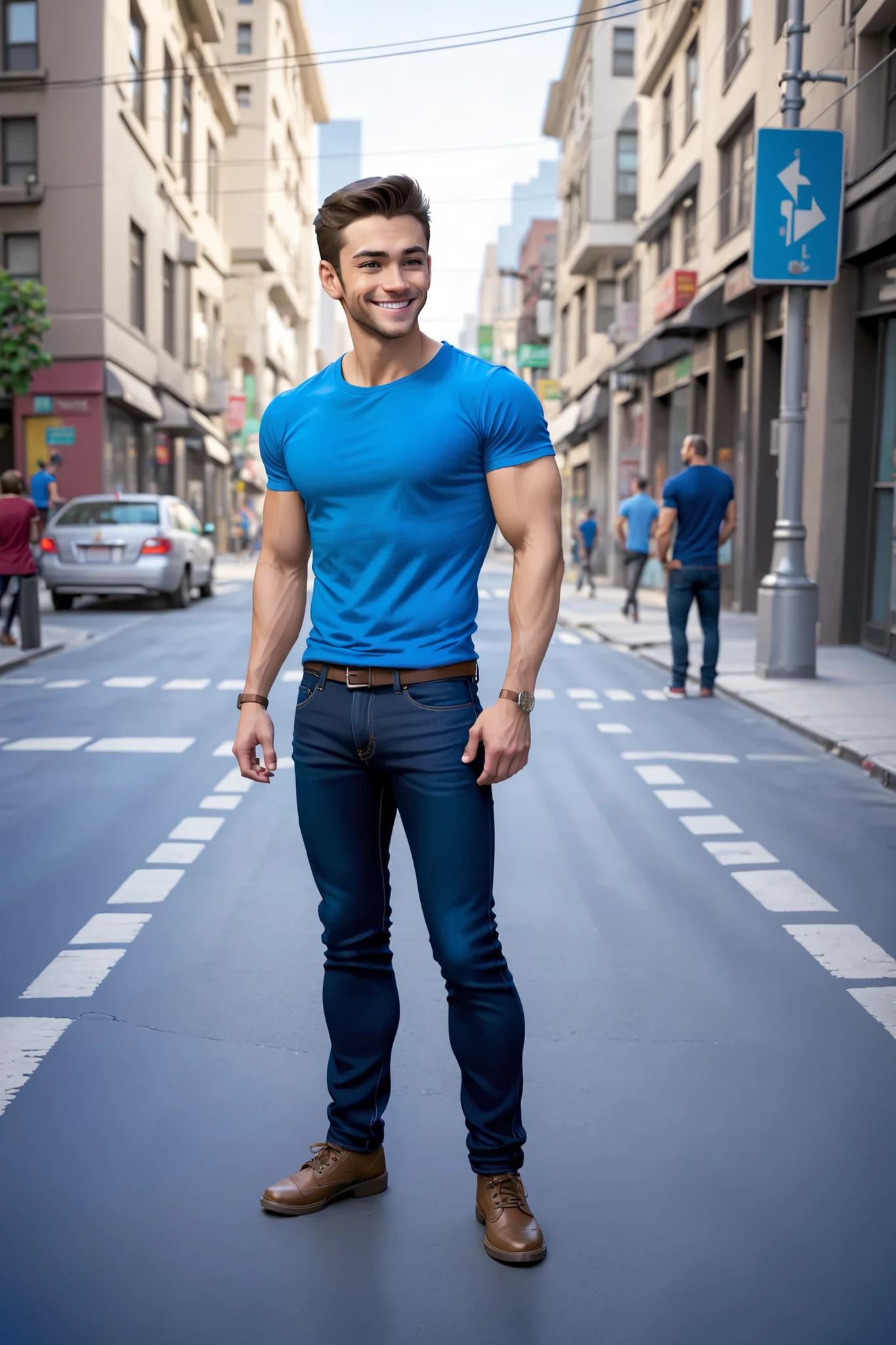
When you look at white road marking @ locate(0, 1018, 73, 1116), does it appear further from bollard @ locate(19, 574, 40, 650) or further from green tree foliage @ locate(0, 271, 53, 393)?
green tree foliage @ locate(0, 271, 53, 393)

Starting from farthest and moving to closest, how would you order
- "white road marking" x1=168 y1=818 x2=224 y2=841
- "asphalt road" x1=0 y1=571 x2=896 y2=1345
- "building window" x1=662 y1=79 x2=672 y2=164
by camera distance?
"building window" x1=662 y1=79 x2=672 y2=164, "white road marking" x1=168 y1=818 x2=224 y2=841, "asphalt road" x1=0 y1=571 x2=896 y2=1345

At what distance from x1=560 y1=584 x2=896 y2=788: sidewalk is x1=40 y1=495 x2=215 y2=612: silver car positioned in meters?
5.88

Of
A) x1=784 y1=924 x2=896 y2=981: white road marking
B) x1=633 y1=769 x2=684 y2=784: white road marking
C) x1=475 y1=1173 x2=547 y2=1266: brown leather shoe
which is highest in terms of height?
x1=475 y1=1173 x2=547 y2=1266: brown leather shoe

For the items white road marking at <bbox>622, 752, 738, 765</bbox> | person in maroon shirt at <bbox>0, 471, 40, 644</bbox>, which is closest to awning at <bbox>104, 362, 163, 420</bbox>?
person in maroon shirt at <bbox>0, 471, 40, 644</bbox>

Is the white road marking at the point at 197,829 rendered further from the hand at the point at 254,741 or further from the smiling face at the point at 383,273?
the smiling face at the point at 383,273

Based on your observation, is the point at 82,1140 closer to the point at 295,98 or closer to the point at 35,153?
the point at 35,153

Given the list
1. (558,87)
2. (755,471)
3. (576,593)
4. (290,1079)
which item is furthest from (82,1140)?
(558,87)

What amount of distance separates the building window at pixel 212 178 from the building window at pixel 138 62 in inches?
463

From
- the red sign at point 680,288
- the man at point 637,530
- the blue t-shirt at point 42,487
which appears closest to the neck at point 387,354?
the man at point 637,530

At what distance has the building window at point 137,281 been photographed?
3653 cm

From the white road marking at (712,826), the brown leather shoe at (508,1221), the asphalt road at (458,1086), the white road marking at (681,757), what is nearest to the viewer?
the asphalt road at (458,1086)

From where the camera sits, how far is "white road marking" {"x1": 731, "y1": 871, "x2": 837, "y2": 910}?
552 centimetres

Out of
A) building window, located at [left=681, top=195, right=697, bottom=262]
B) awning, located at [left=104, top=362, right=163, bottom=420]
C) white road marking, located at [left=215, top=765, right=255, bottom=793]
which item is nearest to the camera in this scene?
white road marking, located at [left=215, top=765, right=255, bottom=793]

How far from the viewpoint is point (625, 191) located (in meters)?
37.2
